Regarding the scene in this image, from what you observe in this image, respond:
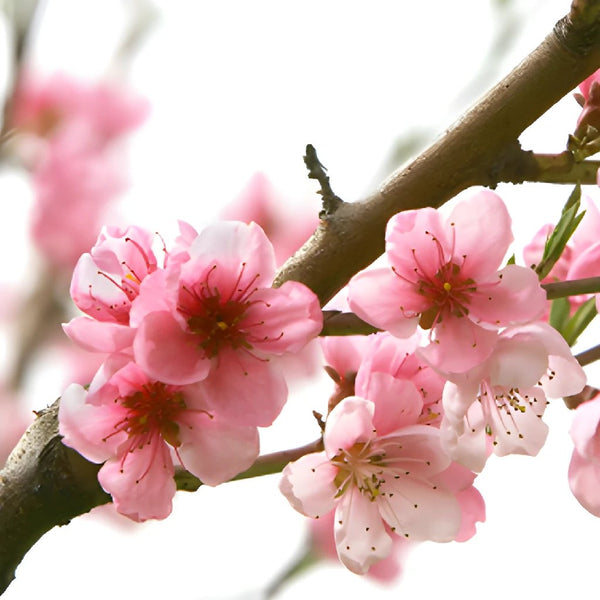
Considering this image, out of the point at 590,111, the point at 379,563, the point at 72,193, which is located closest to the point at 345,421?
the point at 590,111

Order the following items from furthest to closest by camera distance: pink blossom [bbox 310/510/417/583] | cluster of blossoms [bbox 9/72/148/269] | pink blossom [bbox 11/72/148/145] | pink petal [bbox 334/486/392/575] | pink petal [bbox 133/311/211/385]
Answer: pink blossom [bbox 11/72/148/145] → cluster of blossoms [bbox 9/72/148/269] → pink blossom [bbox 310/510/417/583] → pink petal [bbox 334/486/392/575] → pink petal [bbox 133/311/211/385]

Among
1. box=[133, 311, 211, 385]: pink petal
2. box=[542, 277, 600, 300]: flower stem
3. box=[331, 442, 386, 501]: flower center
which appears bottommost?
box=[331, 442, 386, 501]: flower center

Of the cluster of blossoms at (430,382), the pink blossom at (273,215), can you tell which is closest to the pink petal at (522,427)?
the cluster of blossoms at (430,382)

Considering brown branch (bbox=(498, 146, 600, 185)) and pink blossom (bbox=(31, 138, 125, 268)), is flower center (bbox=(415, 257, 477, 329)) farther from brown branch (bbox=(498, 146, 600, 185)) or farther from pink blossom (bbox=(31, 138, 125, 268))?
pink blossom (bbox=(31, 138, 125, 268))

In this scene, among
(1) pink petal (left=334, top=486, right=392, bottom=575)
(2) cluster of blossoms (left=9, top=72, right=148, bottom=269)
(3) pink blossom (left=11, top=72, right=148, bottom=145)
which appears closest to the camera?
(1) pink petal (left=334, top=486, right=392, bottom=575)

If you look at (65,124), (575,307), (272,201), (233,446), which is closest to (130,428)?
(233,446)

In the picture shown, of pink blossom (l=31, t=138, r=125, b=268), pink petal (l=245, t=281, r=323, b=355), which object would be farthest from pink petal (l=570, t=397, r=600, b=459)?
pink blossom (l=31, t=138, r=125, b=268)

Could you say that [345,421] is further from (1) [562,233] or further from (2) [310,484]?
(1) [562,233]
